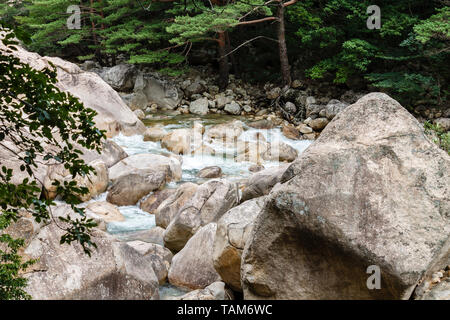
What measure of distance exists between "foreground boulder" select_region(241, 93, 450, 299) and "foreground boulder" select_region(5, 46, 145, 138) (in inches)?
339

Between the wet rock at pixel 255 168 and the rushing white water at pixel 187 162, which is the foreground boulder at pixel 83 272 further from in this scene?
the wet rock at pixel 255 168

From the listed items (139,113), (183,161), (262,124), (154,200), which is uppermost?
(154,200)

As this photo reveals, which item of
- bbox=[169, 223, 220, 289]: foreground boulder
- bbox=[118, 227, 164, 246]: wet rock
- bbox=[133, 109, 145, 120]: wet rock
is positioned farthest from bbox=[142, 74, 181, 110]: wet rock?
bbox=[169, 223, 220, 289]: foreground boulder

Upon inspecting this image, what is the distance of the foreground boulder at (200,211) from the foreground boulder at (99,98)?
586 cm

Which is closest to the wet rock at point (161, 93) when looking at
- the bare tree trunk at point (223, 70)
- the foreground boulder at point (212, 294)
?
the bare tree trunk at point (223, 70)

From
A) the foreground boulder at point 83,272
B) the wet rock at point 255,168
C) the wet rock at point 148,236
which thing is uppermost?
the foreground boulder at point 83,272

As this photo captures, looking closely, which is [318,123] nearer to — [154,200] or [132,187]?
[154,200]

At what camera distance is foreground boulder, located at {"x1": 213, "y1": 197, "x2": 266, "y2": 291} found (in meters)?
3.97

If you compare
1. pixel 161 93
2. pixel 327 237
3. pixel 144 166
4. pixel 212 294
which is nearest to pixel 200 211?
pixel 212 294

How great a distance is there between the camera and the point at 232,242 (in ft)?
13.1

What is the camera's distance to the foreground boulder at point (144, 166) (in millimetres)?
8203

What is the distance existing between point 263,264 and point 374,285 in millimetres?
863

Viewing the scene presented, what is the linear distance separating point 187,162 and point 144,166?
2.07 meters

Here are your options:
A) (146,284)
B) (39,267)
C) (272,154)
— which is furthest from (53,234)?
(272,154)
